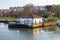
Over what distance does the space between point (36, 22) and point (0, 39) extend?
24.1 ft

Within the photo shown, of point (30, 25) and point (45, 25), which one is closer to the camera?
point (30, 25)

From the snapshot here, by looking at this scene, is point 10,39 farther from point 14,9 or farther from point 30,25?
point 14,9

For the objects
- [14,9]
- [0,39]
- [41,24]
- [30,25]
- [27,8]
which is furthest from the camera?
[14,9]

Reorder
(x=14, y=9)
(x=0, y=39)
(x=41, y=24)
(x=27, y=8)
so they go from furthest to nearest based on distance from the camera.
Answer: (x=14, y=9)
(x=27, y=8)
(x=41, y=24)
(x=0, y=39)

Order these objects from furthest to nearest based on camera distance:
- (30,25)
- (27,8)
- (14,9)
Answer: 1. (14,9)
2. (27,8)
3. (30,25)

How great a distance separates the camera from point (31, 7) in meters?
29.2

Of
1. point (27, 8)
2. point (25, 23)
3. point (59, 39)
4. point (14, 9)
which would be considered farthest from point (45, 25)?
point (14, 9)

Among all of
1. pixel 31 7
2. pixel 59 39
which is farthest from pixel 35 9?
pixel 59 39

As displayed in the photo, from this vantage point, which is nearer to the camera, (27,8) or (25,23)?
(25,23)

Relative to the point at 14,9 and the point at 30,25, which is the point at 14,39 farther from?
the point at 14,9

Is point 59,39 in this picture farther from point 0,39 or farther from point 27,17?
point 27,17

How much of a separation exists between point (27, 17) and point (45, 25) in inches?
61.9

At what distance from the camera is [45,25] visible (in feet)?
62.2

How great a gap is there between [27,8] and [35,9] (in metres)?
1.59
